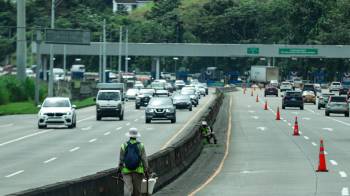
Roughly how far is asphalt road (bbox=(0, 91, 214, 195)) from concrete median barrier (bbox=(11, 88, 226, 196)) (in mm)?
2080

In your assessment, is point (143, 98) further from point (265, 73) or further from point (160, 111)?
point (265, 73)

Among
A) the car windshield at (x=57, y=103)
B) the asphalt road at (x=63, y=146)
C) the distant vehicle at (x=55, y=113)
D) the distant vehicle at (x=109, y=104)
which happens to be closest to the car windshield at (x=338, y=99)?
the asphalt road at (x=63, y=146)

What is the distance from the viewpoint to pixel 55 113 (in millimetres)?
53875

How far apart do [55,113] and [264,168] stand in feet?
77.4

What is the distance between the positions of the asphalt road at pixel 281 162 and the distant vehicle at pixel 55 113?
8.39 m

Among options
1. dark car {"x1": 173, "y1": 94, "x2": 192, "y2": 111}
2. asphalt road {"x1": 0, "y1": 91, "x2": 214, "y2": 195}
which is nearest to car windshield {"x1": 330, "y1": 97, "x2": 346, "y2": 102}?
dark car {"x1": 173, "y1": 94, "x2": 192, "y2": 111}

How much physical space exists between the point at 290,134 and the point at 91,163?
21.1 metres

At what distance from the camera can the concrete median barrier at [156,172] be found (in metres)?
14.9

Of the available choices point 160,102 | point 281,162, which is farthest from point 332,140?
point 160,102

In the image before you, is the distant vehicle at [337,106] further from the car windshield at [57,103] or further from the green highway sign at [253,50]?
the green highway sign at [253,50]

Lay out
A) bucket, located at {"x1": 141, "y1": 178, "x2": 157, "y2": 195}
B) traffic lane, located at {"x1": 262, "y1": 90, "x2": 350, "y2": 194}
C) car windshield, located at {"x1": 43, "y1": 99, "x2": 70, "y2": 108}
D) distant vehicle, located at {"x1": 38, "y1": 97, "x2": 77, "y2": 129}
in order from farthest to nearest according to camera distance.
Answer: car windshield, located at {"x1": 43, "y1": 99, "x2": 70, "y2": 108}, distant vehicle, located at {"x1": 38, "y1": 97, "x2": 77, "y2": 129}, traffic lane, located at {"x1": 262, "y1": 90, "x2": 350, "y2": 194}, bucket, located at {"x1": 141, "y1": 178, "x2": 157, "y2": 195}

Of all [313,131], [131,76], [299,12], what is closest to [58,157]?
[313,131]

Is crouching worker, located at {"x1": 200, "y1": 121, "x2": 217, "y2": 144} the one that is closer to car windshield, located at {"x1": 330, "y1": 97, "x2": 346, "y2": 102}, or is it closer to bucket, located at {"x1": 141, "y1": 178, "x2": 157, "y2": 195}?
bucket, located at {"x1": 141, "y1": 178, "x2": 157, "y2": 195}

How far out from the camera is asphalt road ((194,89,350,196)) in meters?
25.1
